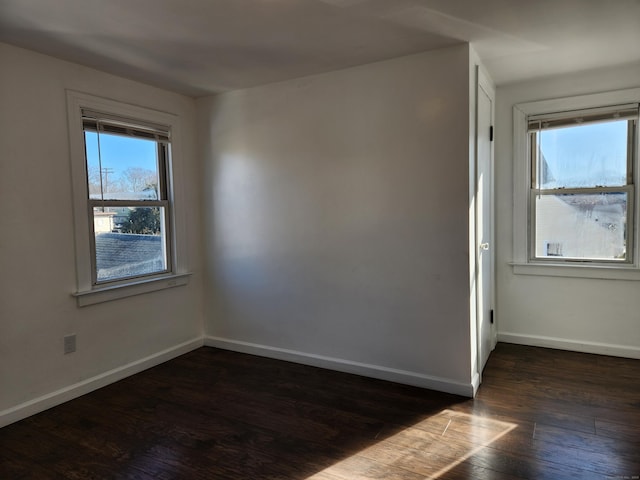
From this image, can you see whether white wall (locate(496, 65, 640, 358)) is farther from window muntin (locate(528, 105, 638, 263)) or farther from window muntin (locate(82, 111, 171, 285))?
window muntin (locate(82, 111, 171, 285))

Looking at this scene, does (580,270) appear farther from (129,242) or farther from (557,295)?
(129,242)

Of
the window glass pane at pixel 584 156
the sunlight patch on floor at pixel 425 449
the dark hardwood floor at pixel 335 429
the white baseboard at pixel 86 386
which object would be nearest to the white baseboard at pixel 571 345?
the dark hardwood floor at pixel 335 429

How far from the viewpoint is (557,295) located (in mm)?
3594

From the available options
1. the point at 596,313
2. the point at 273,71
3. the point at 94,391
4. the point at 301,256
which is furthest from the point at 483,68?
the point at 94,391

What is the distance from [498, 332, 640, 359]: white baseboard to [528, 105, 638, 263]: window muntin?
0.71m

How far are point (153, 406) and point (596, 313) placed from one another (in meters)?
3.55

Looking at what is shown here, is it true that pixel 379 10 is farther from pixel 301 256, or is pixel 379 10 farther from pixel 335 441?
pixel 335 441

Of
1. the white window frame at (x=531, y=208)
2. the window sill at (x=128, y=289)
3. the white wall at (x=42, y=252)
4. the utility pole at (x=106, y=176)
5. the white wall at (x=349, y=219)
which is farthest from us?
the white window frame at (x=531, y=208)

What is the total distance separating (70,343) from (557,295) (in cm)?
389

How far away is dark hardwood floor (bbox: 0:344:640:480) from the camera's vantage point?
203 cm

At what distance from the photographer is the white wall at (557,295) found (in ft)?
10.9

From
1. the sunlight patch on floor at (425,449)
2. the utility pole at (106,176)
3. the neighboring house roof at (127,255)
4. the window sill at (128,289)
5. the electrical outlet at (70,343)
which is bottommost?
the sunlight patch on floor at (425,449)

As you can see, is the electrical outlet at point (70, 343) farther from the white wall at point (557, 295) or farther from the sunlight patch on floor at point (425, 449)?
the white wall at point (557, 295)

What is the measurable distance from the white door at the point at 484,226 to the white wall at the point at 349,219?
34 cm
